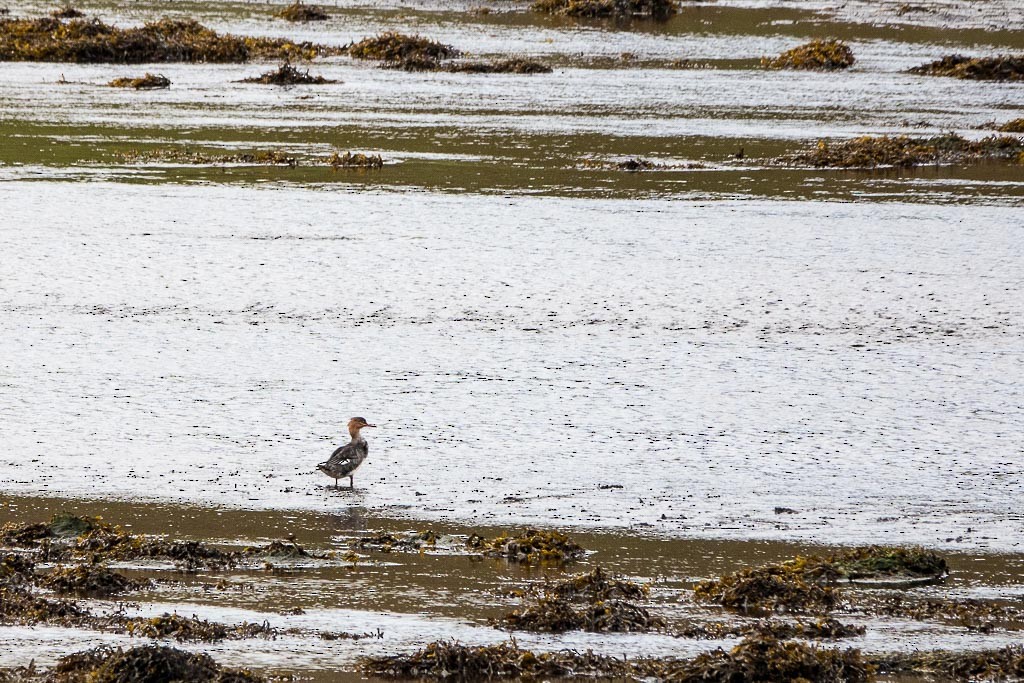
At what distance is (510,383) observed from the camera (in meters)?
12.2

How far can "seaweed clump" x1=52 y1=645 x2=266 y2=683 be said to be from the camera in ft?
22.3

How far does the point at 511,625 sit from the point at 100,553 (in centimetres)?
222

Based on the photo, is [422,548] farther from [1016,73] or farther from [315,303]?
[1016,73]

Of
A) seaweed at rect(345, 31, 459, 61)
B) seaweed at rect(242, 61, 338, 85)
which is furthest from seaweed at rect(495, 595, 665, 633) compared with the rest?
seaweed at rect(345, 31, 459, 61)

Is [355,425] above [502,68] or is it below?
below

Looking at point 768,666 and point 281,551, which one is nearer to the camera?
point 768,666

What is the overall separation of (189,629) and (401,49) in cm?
2675

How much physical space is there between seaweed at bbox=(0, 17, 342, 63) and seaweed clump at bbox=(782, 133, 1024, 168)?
14.1 meters

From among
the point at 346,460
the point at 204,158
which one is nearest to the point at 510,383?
the point at 346,460

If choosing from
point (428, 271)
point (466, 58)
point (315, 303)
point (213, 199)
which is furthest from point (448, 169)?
point (466, 58)

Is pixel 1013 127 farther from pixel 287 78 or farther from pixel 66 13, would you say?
pixel 66 13

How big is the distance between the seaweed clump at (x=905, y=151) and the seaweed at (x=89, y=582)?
15.6 metres

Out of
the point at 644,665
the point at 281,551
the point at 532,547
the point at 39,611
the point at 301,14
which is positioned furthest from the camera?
the point at 301,14

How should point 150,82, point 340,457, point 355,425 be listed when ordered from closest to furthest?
point 340,457 < point 355,425 < point 150,82
